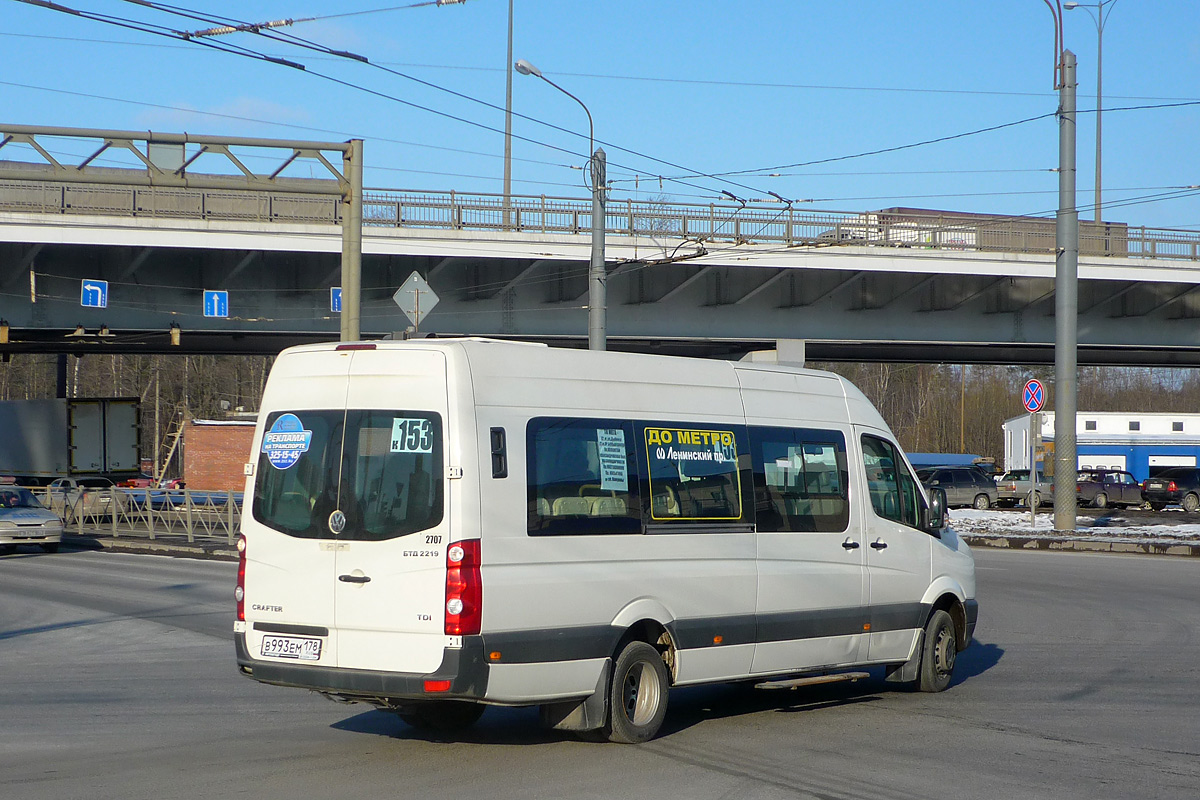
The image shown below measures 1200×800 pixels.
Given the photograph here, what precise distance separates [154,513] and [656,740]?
24113mm

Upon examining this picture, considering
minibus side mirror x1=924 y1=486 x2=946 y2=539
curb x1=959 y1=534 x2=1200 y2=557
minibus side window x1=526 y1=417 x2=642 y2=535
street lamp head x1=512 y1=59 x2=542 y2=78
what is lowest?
curb x1=959 y1=534 x2=1200 y2=557

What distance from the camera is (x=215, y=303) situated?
2831 centimetres

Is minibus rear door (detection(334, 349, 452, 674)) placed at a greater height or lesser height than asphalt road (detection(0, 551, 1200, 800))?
greater

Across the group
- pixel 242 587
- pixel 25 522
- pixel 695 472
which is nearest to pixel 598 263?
pixel 25 522

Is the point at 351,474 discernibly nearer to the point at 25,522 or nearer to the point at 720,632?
the point at 720,632

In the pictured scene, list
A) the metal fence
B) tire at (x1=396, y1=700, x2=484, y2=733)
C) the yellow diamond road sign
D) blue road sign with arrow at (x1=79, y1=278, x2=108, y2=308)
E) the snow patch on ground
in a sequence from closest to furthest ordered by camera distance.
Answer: tire at (x1=396, y1=700, x2=484, y2=733) < the yellow diamond road sign < the snow patch on ground < the metal fence < blue road sign with arrow at (x1=79, y1=278, x2=108, y2=308)

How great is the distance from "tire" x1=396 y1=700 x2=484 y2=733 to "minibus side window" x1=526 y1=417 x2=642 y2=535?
1.58 metres

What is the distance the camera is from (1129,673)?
10359 mm

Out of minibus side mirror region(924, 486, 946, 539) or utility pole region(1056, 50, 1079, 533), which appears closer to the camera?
minibus side mirror region(924, 486, 946, 539)

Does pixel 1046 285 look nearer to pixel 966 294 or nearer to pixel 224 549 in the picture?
pixel 966 294

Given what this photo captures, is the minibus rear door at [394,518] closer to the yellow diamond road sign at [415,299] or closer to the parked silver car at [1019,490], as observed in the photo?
the yellow diamond road sign at [415,299]

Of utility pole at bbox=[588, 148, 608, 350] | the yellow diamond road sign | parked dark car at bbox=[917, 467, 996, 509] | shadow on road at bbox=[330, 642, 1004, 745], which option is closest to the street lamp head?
utility pole at bbox=[588, 148, 608, 350]

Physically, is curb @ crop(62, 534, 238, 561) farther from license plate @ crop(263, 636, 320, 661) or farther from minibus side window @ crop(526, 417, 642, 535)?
minibus side window @ crop(526, 417, 642, 535)

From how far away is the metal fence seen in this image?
26609mm
